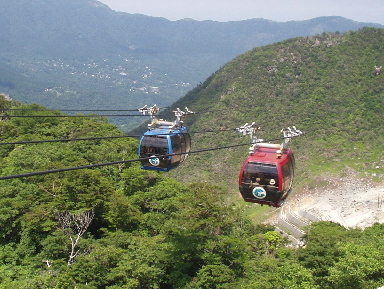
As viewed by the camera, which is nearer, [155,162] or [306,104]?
[155,162]

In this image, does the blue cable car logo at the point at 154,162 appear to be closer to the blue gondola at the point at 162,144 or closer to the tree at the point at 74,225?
the blue gondola at the point at 162,144

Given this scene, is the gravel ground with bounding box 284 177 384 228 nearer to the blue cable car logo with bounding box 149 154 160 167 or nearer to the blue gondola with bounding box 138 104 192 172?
the blue gondola with bounding box 138 104 192 172

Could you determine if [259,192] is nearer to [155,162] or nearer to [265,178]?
[265,178]

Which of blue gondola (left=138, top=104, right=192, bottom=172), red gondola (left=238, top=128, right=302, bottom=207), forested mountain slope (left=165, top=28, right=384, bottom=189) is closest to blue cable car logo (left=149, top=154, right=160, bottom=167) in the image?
blue gondola (left=138, top=104, right=192, bottom=172)

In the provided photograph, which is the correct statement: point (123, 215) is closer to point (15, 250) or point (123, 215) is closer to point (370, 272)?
point (15, 250)

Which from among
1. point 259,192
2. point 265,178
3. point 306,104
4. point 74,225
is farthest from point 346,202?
point 265,178
